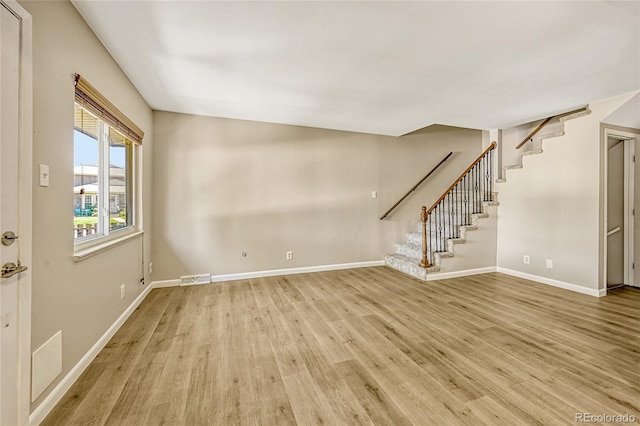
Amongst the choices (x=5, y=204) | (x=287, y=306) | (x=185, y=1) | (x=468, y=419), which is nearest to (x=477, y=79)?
(x=185, y=1)

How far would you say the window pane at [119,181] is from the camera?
2.56 m

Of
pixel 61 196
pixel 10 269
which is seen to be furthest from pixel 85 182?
pixel 10 269

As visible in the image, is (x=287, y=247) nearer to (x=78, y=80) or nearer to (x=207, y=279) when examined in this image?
(x=207, y=279)

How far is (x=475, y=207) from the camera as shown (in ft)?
16.0

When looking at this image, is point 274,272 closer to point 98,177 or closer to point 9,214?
point 98,177

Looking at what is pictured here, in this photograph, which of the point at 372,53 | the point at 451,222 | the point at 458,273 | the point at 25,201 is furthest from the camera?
the point at 451,222

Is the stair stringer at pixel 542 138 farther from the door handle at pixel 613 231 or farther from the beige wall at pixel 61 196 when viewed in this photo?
the beige wall at pixel 61 196

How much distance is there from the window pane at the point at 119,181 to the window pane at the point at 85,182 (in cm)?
28

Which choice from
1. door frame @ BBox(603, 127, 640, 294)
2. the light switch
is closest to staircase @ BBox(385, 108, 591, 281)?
door frame @ BBox(603, 127, 640, 294)

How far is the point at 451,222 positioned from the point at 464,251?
0.58 metres

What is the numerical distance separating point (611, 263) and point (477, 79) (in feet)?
11.2

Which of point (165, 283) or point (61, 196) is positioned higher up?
point (61, 196)

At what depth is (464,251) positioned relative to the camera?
428 centimetres

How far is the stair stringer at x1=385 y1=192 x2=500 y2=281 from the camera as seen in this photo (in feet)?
13.5
